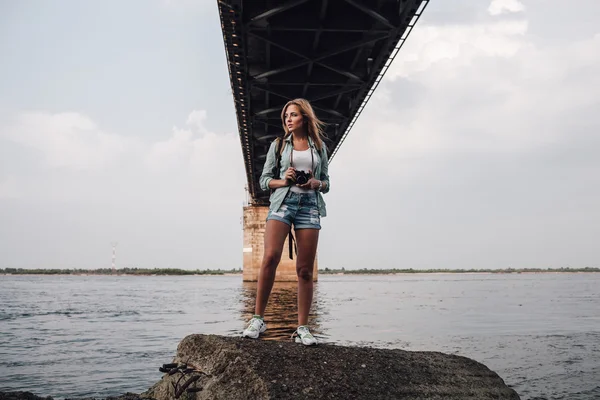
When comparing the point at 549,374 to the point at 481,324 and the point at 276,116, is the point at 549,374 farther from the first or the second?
the point at 276,116

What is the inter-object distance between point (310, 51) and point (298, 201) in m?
14.7

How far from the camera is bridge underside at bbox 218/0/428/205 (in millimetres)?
16109

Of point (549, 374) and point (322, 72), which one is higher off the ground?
point (322, 72)

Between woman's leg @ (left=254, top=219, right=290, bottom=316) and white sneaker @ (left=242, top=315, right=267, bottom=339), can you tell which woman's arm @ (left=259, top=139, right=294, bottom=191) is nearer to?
woman's leg @ (left=254, top=219, right=290, bottom=316)

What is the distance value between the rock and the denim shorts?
0.98m

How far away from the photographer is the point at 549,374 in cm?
898

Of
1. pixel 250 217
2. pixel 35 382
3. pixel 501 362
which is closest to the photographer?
pixel 35 382

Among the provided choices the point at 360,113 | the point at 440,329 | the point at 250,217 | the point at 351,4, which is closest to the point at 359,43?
the point at 351,4

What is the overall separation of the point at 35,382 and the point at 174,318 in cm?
1199

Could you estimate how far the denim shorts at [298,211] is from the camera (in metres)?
4.81

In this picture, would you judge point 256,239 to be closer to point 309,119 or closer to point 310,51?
point 310,51

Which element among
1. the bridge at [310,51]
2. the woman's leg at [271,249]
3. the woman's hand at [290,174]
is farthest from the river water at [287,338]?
the bridge at [310,51]

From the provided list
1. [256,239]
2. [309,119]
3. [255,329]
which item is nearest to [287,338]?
[255,329]

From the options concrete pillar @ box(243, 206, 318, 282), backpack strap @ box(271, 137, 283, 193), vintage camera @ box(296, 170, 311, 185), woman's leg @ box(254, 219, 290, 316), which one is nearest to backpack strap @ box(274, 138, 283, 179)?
backpack strap @ box(271, 137, 283, 193)
